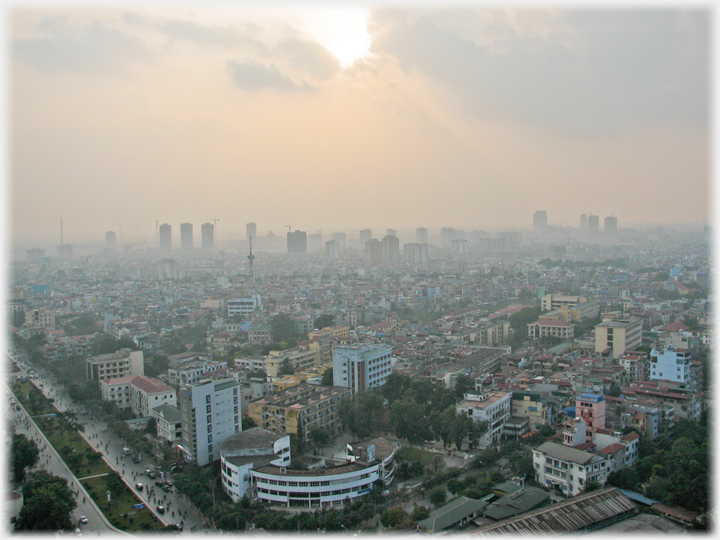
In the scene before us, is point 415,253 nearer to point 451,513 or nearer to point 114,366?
point 114,366

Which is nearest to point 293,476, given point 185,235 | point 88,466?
point 88,466

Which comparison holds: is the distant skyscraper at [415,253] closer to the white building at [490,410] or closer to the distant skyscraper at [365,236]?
the distant skyscraper at [365,236]

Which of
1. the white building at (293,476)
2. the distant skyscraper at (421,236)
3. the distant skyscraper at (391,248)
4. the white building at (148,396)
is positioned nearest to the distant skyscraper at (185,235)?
the distant skyscraper at (391,248)

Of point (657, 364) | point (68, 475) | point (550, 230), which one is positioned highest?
point (550, 230)

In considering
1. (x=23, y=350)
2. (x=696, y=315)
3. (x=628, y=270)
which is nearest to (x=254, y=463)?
(x=23, y=350)

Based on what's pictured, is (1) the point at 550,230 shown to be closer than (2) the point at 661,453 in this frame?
No

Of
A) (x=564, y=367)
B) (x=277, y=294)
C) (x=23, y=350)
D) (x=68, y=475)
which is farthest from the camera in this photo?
(x=277, y=294)

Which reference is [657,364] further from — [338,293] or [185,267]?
[185,267]

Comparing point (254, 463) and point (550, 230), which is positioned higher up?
point (550, 230)
